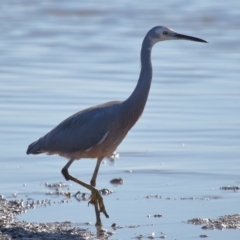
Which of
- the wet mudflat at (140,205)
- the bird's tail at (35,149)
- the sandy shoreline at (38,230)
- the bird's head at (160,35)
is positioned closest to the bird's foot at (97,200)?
the wet mudflat at (140,205)

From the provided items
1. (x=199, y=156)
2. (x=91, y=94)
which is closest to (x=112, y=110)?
(x=199, y=156)

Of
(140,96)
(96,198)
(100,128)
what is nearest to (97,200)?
(96,198)

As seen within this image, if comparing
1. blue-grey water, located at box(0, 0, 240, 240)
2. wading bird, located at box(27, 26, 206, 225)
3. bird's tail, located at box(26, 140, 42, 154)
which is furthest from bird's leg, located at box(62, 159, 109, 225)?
bird's tail, located at box(26, 140, 42, 154)

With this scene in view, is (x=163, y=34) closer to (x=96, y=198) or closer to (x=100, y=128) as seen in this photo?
(x=100, y=128)

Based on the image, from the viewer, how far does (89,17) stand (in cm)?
2783

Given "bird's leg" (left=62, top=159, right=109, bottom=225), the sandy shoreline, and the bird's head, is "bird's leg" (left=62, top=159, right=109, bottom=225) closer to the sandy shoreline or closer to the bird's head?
the sandy shoreline

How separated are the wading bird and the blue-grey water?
0.51 meters

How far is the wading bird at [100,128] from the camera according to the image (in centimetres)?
920

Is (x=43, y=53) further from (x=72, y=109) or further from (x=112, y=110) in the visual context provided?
(x=112, y=110)

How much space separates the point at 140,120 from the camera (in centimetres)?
1281

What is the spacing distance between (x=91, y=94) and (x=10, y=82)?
1.81 metres

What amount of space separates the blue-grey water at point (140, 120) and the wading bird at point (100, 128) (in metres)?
0.51

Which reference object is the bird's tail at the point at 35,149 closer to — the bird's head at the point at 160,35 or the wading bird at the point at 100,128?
the wading bird at the point at 100,128

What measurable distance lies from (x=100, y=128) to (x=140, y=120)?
144 inches
